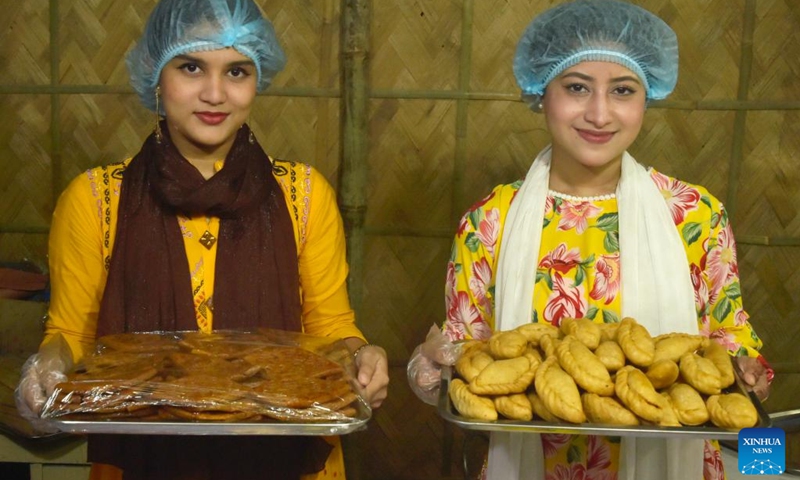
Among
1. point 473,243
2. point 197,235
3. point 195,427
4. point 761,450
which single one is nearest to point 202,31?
point 197,235

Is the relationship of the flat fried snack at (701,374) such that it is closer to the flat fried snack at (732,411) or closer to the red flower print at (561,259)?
the flat fried snack at (732,411)

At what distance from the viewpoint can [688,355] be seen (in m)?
1.55

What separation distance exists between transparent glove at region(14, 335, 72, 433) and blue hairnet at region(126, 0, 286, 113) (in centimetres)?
61

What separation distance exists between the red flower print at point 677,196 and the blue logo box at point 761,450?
0.58m

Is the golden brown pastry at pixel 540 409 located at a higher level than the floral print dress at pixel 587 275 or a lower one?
lower

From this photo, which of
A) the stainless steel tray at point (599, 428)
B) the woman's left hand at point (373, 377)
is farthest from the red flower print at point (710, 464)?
the woman's left hand at point (373, 377)

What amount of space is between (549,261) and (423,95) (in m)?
1.45

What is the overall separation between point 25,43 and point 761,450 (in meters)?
2.76

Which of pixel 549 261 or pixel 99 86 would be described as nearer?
pixel 549 261

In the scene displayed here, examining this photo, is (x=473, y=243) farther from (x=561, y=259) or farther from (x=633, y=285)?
Result: (x=633, y=285)

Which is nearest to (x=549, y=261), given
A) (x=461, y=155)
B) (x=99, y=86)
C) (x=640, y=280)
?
(x=640, y=280)

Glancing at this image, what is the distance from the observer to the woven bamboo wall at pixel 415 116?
3.19 m

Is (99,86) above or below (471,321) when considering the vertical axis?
above

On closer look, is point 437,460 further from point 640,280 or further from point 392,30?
point 640,280
